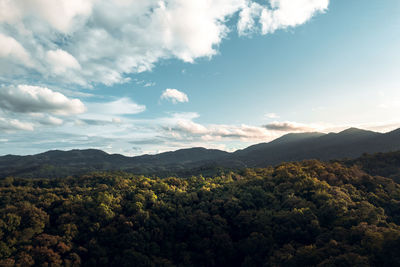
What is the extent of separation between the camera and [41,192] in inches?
3196

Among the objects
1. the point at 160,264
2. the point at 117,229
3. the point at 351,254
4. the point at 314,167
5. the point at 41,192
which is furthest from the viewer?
the point at 314,167

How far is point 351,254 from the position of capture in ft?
121

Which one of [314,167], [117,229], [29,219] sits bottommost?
[117,229]

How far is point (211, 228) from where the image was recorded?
59219 millimetres

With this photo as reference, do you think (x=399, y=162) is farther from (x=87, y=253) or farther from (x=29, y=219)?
(x=29, y=219)

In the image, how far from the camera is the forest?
43.4 metres

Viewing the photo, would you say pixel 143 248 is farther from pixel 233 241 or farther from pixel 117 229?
pixel 233 241

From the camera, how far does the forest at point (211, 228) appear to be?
4338cm

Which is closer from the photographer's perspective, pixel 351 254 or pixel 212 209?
pixel 351 254

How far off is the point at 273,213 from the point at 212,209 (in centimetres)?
1662

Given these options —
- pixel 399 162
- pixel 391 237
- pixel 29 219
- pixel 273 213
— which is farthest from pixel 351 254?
pixel 399 162

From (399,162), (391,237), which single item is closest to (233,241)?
(391,237)

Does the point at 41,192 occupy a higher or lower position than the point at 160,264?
higher

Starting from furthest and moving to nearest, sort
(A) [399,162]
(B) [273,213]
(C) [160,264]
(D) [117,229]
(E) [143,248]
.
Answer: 1. (A) [399,162]
2. (B) [273,213]
3. (D) [117,229]
4. (E) [143,248]
5. (C) [160,264]
